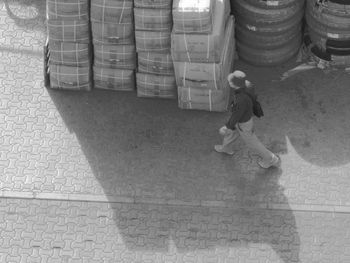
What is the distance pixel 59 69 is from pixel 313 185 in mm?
4457

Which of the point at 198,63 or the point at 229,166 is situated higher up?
the point at 198,63

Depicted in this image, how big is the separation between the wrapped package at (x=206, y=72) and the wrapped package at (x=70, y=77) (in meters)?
1.58

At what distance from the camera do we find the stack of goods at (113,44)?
12.1m

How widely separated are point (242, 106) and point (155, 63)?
196 centimetres

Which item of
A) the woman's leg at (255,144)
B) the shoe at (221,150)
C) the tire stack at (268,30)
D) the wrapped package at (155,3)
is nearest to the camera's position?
the woman's leg at (255,144)

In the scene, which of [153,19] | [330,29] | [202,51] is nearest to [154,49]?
[153,19]

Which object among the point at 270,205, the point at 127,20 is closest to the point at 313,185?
the point at 270,205

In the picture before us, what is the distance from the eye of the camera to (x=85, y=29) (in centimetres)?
1251

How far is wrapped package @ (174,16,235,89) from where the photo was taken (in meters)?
12.1

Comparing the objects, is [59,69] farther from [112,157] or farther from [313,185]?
[313,185]

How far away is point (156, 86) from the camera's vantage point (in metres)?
12.8

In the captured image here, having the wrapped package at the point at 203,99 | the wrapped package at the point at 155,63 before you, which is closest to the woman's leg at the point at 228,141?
the wrapped package at the point at 203,99

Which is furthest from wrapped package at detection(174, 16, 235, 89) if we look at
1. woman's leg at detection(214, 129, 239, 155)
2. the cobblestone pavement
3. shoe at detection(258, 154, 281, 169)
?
the cobblestone pavement

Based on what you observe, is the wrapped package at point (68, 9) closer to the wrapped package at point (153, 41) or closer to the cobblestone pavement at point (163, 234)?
the wrapped package at point (153, 41)
